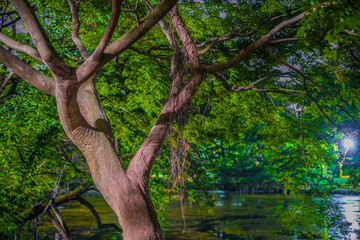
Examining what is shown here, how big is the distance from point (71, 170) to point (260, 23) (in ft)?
28.0

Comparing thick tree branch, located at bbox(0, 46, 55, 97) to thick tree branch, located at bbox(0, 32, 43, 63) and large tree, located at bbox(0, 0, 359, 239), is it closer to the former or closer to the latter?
large tree, located at bbox(0, 0, 359, 239)

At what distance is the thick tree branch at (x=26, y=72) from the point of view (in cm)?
459

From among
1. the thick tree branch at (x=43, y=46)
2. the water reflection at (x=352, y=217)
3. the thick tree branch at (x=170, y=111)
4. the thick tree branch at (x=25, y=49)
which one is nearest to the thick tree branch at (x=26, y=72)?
the thick tree branch at (x=25, y=49)

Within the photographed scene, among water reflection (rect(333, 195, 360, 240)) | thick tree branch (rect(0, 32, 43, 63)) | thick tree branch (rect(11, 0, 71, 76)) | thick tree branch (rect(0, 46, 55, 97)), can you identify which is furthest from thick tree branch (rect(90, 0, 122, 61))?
water reflection (rect(333, 195, 360, 240))

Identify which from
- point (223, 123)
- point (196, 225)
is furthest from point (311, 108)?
point (196, 225)

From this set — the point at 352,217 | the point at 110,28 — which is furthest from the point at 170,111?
the point at 352,217

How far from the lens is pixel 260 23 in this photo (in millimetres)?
7449

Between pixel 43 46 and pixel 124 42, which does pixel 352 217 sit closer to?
pixel 124 42

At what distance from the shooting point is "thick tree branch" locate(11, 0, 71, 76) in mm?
3887

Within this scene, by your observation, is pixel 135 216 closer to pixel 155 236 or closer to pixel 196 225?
pixel 155 236

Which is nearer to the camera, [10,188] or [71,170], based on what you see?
[10,188]

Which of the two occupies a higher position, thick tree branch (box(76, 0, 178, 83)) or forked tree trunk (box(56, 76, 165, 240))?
thick tree branch (box(76, 0, 178, 83))

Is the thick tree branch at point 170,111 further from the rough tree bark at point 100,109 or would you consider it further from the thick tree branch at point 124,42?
the thick tree branch at point 124,42

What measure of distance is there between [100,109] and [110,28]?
1593mm
